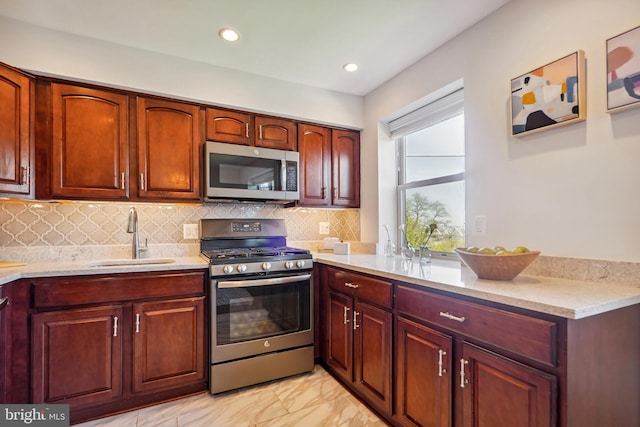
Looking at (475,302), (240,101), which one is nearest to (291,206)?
(240,101)

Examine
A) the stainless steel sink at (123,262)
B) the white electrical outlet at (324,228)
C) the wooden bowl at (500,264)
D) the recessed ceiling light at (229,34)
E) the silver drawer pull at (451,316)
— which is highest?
the recessed ceiling light at (229,34)

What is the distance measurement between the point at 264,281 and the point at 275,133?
132 centimetres

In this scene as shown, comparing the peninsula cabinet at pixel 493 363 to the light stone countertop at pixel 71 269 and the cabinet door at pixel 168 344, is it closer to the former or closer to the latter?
the cabinet door at pixel 168 344

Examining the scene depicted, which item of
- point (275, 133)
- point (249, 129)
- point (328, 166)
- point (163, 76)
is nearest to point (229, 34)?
point (163, 76)

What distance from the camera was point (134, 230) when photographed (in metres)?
2.36

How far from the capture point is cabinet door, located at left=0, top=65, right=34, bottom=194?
1895 millimetres

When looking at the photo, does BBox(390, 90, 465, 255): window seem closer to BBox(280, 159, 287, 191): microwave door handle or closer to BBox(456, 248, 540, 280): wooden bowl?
BBox(456, 248, 540, 280): wooden bowl

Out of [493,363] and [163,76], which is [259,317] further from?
[163,76]

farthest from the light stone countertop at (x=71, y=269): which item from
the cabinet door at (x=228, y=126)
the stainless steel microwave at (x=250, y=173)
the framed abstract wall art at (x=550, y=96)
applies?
the framed abstract wall art at (x=550, y=96)

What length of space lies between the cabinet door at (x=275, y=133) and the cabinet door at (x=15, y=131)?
59.4 inches

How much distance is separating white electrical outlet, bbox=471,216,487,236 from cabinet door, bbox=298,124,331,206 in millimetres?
1379

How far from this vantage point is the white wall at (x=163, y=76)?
79.5 inches

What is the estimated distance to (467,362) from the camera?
1381mm

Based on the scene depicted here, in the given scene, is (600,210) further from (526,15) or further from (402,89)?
(402,89)
